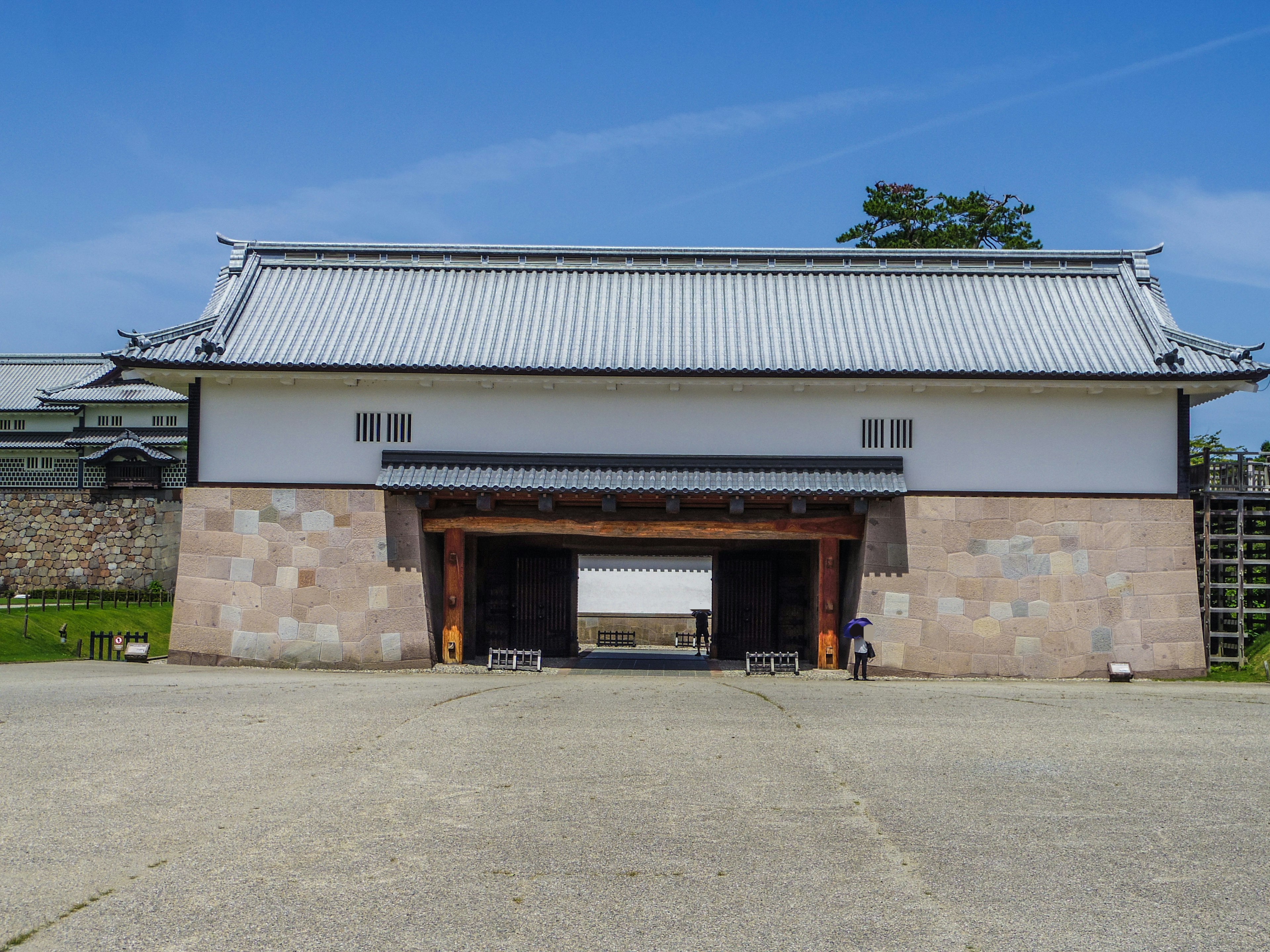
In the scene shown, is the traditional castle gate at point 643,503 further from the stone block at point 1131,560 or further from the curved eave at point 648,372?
the stone block at point 1131,560

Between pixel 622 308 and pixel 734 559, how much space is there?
760 cm

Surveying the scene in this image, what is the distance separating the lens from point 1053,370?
24516mm

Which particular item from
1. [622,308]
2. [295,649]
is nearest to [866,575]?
[622,308]

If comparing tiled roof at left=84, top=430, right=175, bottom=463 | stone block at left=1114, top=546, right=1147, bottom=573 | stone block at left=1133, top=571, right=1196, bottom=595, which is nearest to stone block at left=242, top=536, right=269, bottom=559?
stone block at left=1114, top=546, right=1147, bottom=573

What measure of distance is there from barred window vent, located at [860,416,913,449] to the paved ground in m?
9.45

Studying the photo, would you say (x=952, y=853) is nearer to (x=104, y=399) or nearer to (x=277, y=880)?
(x=277, y=880)

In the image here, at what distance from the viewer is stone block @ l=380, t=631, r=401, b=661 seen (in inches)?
978

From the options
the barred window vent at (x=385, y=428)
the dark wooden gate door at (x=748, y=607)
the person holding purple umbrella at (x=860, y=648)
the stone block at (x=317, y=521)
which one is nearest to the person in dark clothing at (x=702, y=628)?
the dark wooden gate door at (x=748, y=607)

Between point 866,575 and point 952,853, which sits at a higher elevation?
point 866,575

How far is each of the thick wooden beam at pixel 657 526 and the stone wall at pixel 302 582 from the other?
118 centimetres

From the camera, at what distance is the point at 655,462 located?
25203 millimetres

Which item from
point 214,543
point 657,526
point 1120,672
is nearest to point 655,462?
point 657,526

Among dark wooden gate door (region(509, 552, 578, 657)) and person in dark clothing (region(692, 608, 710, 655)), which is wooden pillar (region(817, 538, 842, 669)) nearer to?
dark wooden gate door (region(509, 552, 578, 657))

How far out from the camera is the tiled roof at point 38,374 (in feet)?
185
